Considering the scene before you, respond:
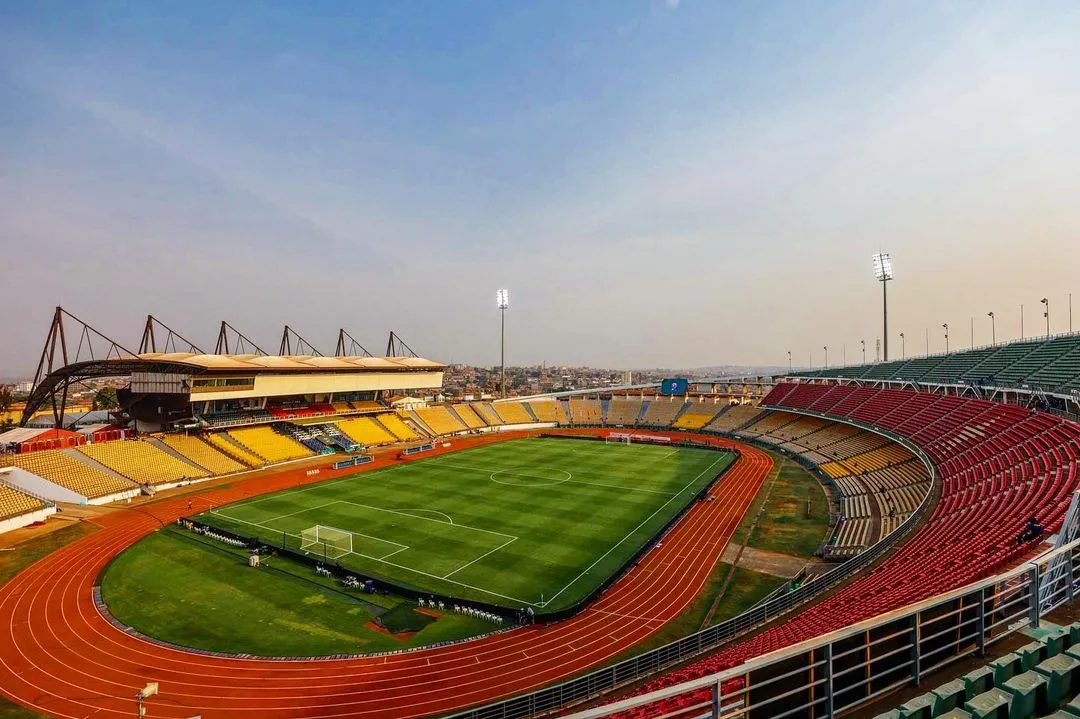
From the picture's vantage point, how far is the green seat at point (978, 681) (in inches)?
202

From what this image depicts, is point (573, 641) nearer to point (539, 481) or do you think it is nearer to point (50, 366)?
point (539, 481)

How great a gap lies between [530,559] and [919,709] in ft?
78.3

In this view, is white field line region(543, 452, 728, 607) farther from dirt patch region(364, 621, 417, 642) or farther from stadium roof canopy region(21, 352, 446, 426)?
stadium roof canopy region(21, 352, 446, 426)

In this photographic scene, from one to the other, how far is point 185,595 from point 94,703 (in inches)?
275

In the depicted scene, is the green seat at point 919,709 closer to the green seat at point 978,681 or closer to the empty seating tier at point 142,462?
the green seat at point 978,681

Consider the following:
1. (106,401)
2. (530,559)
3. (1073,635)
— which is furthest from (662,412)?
(106,401)

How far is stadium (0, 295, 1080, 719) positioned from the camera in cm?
739

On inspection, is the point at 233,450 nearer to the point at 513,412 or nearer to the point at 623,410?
the point at 513,412

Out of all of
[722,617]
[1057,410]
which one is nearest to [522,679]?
[722,617]

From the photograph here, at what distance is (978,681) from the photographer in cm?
520

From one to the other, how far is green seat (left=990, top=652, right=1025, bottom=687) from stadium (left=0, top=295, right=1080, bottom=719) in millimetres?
45

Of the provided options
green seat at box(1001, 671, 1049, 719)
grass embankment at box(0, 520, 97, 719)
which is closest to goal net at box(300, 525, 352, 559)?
grass embankment at box(0, 520, 97, 719)

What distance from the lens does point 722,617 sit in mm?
20938

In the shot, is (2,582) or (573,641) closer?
(573,641)
